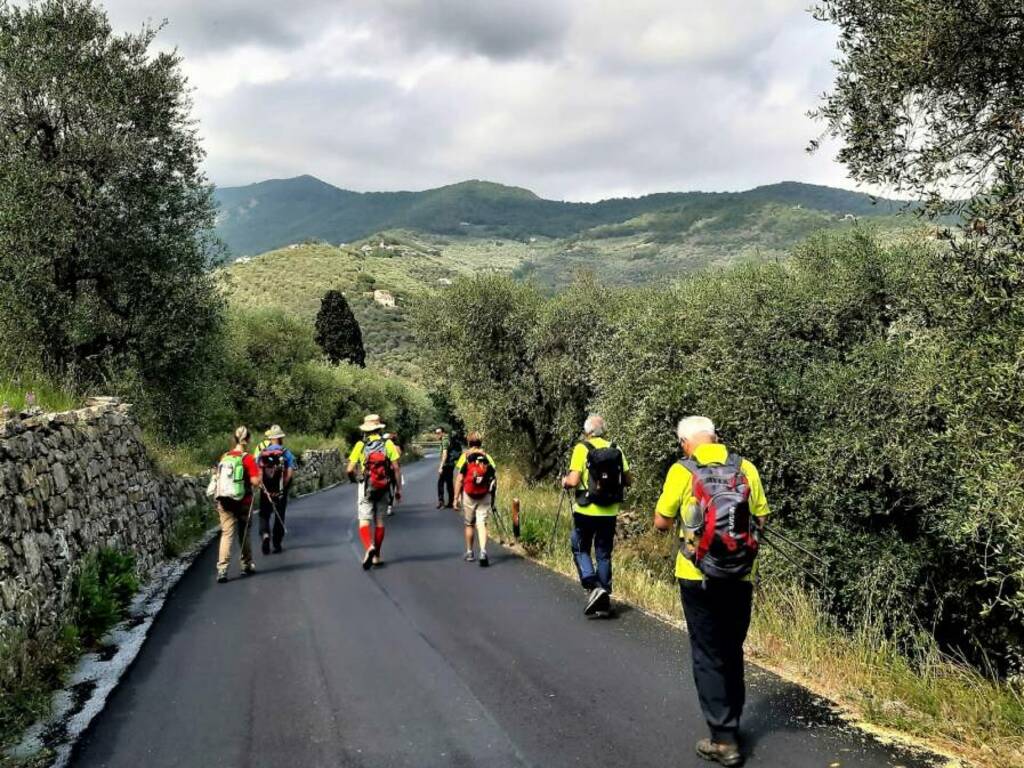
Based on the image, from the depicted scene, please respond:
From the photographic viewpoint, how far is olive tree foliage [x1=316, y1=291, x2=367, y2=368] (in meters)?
60.2

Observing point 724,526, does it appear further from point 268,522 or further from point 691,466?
point 268,522

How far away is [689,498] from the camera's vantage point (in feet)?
16.4

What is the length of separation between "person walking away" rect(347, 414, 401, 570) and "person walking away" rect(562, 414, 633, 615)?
407 cm

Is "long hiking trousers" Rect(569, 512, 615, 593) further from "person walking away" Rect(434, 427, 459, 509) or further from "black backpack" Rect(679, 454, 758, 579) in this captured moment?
"person walking away" Rect(434, 427, 459, 509)

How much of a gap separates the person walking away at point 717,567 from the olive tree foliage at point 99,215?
14.6m

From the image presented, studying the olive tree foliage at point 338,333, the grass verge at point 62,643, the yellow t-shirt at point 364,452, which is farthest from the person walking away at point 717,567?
the olive tree foliage at point 338,333

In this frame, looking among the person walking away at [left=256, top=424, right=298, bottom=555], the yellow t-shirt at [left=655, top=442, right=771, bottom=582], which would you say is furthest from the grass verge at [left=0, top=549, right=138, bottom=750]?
the yellow t-shirt at [left=655, top=442, right=771, bottom=582]

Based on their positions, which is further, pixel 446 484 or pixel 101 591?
pixel 446 484

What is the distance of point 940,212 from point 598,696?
19.2 ft

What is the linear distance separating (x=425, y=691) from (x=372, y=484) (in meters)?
5.99

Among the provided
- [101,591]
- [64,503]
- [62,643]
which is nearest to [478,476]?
[101,591]

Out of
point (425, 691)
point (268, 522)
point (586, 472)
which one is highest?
point (586, 472)

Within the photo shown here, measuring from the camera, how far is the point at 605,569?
877 centimetres

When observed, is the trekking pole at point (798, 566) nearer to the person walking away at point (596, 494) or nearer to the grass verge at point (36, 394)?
the person walking away at point (596, 494)
